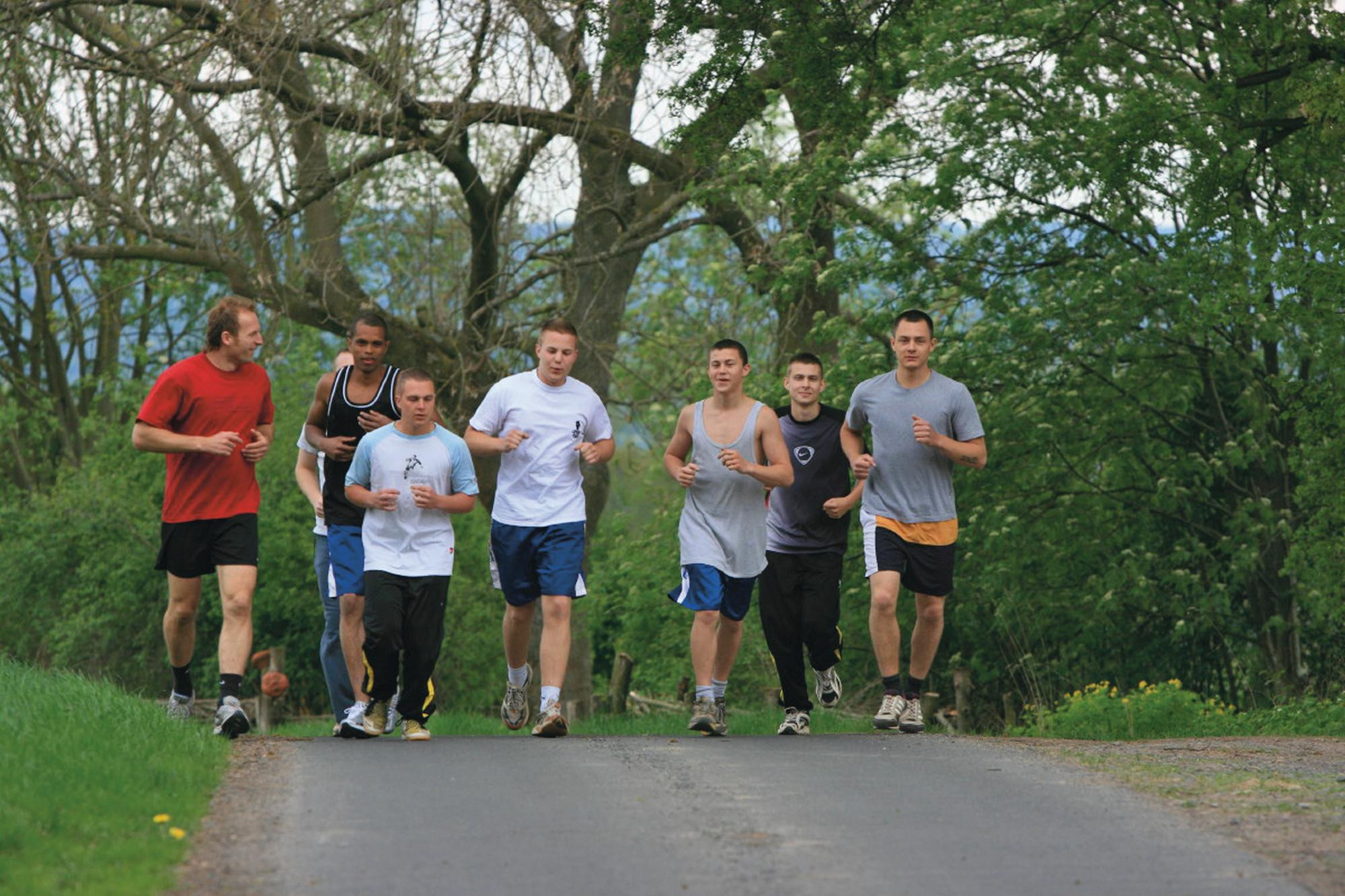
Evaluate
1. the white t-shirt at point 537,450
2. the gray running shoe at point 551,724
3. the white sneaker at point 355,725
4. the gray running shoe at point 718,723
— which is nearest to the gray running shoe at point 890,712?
the gray running shoe at point 718,723

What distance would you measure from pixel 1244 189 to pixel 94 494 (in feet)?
76.7

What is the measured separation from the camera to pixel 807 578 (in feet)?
31.8

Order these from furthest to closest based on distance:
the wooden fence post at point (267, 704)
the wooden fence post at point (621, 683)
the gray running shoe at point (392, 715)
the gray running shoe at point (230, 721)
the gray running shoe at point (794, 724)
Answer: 1. the wooden fence post at point (267, 704)
2. the wooden fence post at point (621, 683)
3. the gray running shoe at point (794, 724)
4. the gray running shoe at point (392, 715)
5. the gray running shoe at point (230, 721)

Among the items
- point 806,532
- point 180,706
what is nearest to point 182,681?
point 180,706

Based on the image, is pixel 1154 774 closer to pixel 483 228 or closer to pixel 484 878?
pixel 484 878

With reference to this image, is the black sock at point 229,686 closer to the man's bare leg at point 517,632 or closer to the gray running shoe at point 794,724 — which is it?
the man's bare leg at point 517,632

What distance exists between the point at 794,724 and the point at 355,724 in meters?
2.46

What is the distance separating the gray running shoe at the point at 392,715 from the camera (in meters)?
9.04

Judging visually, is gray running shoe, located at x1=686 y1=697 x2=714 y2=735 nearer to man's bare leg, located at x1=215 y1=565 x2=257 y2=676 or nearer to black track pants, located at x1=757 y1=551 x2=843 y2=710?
black track pants, located at x1=757 y1=551 x2=843 y2=710

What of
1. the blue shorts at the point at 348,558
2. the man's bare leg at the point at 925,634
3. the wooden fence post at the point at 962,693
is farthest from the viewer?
the wooden fence post at the point at 962,693

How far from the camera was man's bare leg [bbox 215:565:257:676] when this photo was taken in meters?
8.51

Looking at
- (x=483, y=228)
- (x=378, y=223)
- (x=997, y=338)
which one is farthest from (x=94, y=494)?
(x=997, y=338)

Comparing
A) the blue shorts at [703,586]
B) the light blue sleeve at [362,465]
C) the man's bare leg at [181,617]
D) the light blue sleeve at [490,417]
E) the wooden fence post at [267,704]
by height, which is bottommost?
the wooden fence post at [267,704]

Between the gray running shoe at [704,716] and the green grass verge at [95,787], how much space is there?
254 centimetres
